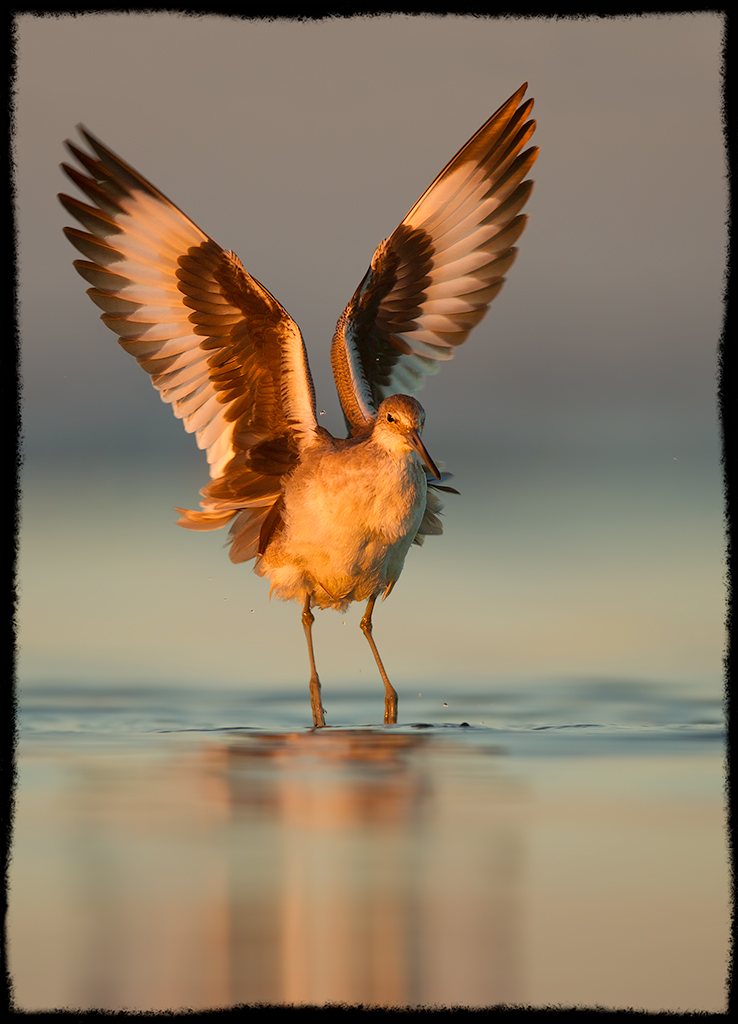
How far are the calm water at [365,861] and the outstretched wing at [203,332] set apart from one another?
1860 millimetres

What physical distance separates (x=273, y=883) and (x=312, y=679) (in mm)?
3522

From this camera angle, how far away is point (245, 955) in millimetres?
3424

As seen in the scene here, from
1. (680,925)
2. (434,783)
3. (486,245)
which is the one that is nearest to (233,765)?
(434,783)

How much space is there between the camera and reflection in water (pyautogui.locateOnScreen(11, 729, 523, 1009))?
330 cm

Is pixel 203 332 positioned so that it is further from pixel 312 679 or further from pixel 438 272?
pixel 312 679

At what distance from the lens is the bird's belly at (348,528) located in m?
7.40

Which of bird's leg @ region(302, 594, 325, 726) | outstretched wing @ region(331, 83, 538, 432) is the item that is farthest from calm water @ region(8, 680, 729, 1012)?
outstretched wing @ region(331, 83, 538, 432)

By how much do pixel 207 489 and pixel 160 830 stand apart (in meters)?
3.75

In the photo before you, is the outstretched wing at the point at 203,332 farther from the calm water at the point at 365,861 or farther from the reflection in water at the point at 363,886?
the reflection in water at the point at 363,886

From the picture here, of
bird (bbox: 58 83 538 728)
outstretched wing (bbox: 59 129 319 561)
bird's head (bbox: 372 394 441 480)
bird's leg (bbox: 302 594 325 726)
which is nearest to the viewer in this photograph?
bird's leg (bbox: 302 594 325 726)

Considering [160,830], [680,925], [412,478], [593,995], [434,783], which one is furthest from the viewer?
[412,478]

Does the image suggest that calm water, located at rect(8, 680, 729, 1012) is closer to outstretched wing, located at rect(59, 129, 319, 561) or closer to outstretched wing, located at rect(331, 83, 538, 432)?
outstretched wing, located at rect(59, 129, 319, 561)

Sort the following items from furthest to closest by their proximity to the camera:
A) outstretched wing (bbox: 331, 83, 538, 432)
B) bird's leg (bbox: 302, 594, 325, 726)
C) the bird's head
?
outstretched wing (bbox: 331, 83, 538, 432) < the bird's head < bird's leg (bbox: 302, 594, 325, 726)

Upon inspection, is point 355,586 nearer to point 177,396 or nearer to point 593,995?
point 177,396
